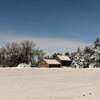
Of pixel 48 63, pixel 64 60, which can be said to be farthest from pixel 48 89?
pixel 64 60

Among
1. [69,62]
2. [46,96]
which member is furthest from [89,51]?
[46,96]

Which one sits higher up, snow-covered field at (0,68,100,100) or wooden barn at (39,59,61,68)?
wooden barn at (39,59,61,68)

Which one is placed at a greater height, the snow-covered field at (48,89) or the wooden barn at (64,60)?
the wooden barn at (64,60)

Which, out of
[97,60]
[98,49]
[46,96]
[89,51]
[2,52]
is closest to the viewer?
[46,96]

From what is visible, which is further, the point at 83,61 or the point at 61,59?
the point at 61,59

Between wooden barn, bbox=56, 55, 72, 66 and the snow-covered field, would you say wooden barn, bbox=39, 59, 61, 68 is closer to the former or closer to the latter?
wooden barn, bbox=56, 55, 72, 66

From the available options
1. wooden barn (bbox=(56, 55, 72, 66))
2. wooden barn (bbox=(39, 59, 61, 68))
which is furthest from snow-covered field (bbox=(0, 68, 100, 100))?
wooden barn (bbox=(56, 55, 72, 66))

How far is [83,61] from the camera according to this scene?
70.9 m

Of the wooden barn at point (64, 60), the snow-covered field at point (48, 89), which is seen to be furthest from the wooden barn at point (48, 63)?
the snow-covered field at point (48, 89)

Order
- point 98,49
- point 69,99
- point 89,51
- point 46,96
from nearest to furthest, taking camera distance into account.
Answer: point 69,99 → point 46,96 → point 98,49 → point 89,51

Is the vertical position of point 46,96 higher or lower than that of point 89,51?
lower

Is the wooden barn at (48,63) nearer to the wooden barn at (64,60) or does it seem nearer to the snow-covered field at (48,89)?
the wooden barn at (64,60)

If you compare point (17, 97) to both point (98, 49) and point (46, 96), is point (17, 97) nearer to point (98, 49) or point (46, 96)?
point (46, 96)

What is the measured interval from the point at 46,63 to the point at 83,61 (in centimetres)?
942
